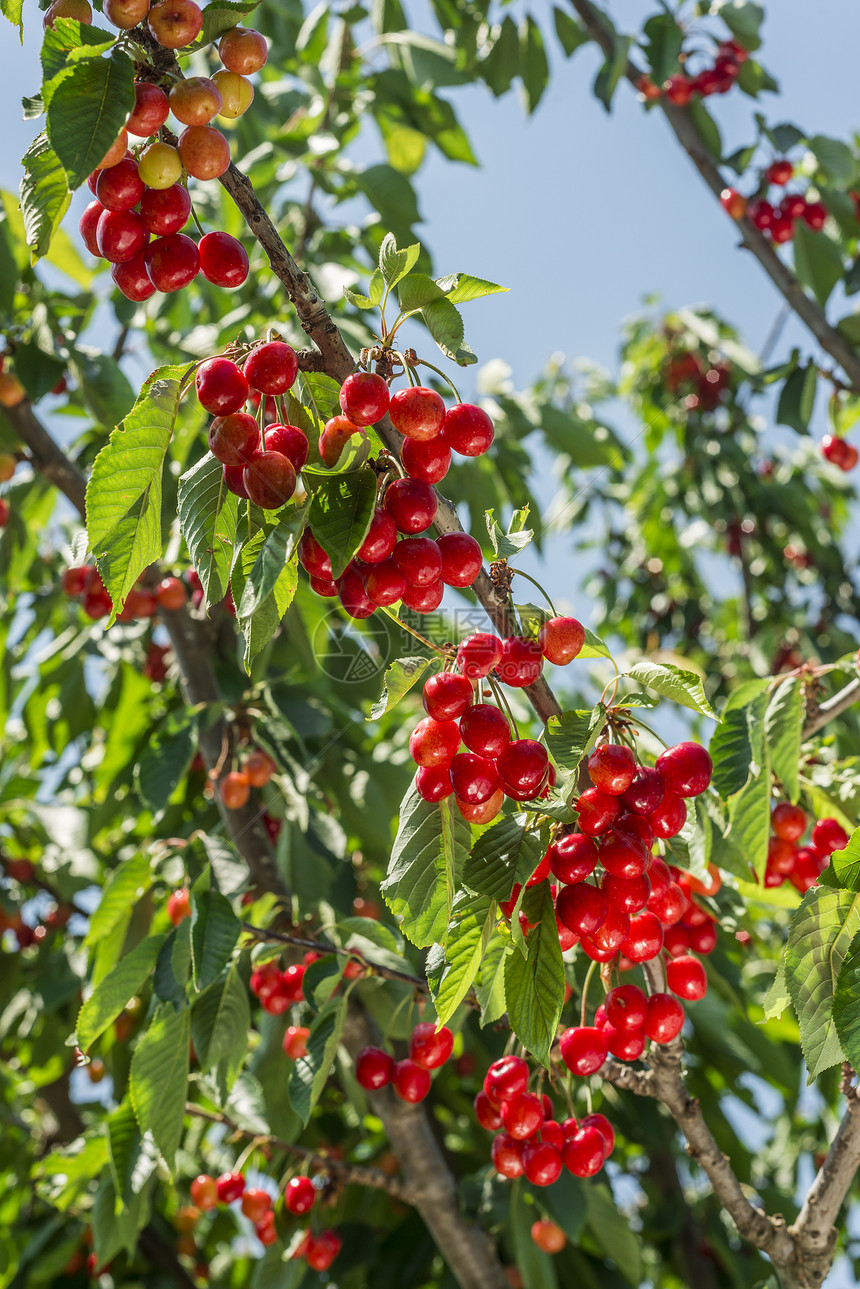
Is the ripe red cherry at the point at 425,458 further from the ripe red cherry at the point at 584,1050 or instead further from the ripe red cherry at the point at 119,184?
the ripe red cherry at the point at 584,1050

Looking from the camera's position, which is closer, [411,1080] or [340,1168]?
[411,1080]

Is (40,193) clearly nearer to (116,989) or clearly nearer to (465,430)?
(465,430)

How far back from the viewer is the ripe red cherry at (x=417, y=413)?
1.05m

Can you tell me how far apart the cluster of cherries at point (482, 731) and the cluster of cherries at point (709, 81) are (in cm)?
276

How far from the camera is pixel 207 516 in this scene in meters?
1.12

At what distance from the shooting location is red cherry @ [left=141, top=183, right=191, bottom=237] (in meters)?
1.03

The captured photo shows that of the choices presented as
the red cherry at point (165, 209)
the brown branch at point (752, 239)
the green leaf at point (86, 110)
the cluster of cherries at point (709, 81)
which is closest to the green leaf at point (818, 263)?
the brown branch at point (752, 239)

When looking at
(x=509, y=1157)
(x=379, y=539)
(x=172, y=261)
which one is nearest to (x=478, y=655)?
(x=379, y=539)

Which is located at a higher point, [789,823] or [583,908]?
[583,908]

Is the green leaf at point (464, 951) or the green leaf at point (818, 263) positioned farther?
the green leaf at point (818, 263)

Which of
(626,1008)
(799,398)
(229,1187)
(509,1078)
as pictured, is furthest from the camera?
(799,398)

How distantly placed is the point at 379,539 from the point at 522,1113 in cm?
93

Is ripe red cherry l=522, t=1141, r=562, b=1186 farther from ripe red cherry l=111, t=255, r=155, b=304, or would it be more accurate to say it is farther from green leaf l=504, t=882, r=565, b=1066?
ripe red cherry l=111, t=255, r=155, b=304

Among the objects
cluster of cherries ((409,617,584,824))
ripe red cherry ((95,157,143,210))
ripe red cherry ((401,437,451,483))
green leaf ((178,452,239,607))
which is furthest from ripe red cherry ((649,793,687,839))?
ripe red cherry ((95,157,143,210))
